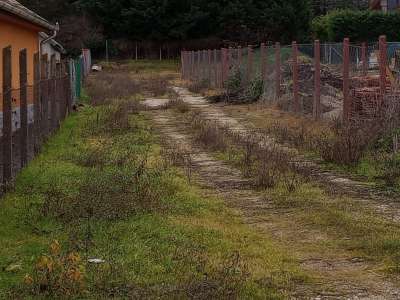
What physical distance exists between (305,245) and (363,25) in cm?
4364

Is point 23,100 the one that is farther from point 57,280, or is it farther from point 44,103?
point 57,280

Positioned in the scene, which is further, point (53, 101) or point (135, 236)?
point (53, 101)

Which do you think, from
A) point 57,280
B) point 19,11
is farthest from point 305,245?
point 19,11

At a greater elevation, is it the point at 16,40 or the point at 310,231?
the point at 16,40

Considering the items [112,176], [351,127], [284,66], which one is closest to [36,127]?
[112,176]

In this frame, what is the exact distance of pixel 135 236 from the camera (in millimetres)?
6570

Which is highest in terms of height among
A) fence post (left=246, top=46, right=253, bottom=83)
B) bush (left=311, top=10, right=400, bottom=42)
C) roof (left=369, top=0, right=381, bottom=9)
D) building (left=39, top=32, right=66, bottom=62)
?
roof (left=369, top=0, right=381, bottom=9)

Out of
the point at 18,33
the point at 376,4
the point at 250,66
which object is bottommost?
the point at 250,66

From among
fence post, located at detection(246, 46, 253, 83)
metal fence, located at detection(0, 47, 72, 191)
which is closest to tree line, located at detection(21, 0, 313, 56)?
fence post, located at detection(246, 46, 253, 83)

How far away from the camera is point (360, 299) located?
16.8 feet

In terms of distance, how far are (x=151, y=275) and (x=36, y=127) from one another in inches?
263

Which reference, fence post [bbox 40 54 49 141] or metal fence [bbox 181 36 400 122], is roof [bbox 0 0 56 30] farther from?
metal fence [bbox 181 36 400 122]

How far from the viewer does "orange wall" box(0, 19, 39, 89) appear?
48.9ft

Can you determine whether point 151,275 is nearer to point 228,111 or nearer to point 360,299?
point 360,299
